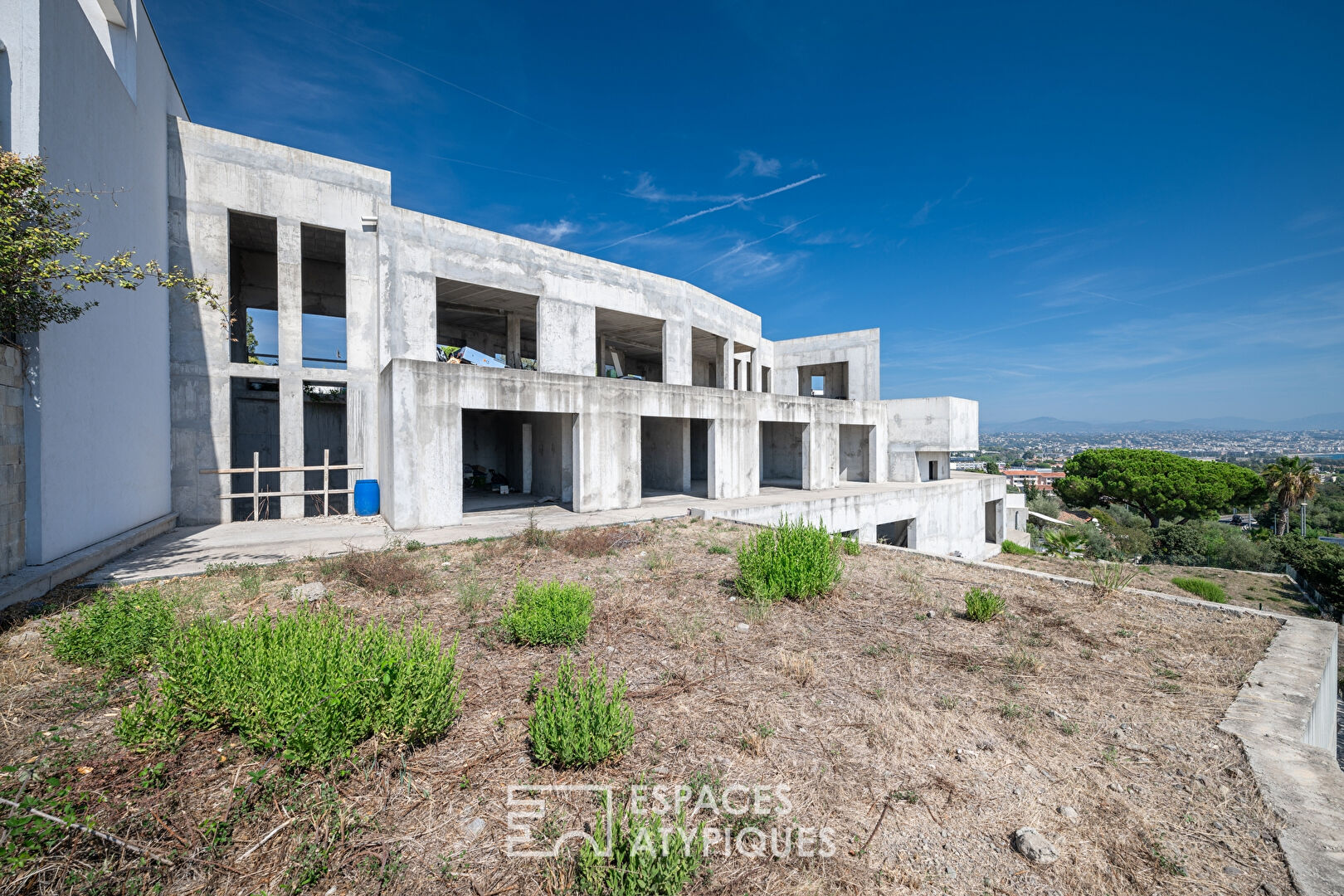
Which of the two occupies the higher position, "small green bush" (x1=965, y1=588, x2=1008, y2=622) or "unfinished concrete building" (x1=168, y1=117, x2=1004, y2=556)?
"unfinished concrete building" (x1=168, y1=117, x2=1004, y2=556)

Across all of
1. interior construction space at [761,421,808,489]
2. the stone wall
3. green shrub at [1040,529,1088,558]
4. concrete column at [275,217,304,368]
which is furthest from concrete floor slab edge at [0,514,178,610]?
green shrub at [1040,529,1088,558]

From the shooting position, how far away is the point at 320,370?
14.3m

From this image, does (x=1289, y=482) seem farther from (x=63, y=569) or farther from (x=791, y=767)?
(x=63, y=569)

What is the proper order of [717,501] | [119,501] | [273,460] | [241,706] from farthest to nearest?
[273,460], [717,501], [119,501], [241,706]

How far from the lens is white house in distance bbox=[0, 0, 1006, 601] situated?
27.3 feet

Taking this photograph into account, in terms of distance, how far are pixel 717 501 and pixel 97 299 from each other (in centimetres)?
1410

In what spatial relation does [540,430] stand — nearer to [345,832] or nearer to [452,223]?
[452,223]

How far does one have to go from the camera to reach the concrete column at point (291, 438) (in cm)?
1407

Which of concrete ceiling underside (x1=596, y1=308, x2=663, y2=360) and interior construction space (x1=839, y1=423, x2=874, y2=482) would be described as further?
interior construction space (x1=839, y1=423, x2=874, y2=482)

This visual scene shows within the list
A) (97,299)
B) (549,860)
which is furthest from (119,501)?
(549,860)

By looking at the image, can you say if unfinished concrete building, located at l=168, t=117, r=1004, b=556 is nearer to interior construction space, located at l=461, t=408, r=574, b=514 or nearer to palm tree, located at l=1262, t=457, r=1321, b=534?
interior construction space, located at l=461, t=408, r=574, b=514

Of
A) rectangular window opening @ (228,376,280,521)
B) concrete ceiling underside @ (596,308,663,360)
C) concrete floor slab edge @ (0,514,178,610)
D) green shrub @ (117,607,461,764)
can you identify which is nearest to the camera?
green shrub @ (117,607,461,764)

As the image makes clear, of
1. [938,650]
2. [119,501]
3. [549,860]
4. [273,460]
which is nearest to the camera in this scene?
[549,860]

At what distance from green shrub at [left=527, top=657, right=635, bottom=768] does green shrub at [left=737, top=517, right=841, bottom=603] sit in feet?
12.1
